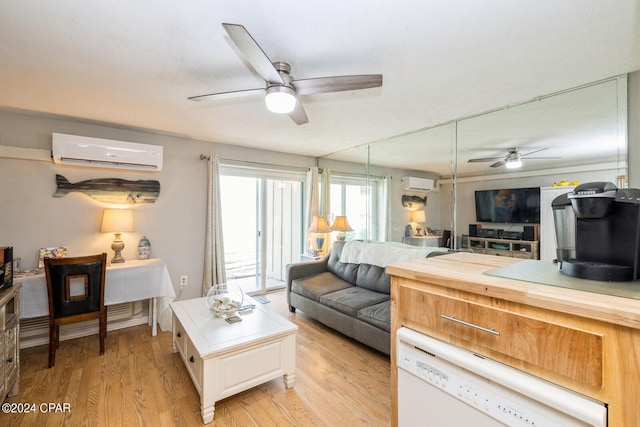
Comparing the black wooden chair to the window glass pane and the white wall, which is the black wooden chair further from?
the window glass pane

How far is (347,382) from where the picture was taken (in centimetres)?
213

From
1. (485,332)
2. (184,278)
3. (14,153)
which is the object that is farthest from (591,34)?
(14,153)

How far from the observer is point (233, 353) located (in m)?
1.85

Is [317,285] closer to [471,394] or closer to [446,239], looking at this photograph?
[446,239]

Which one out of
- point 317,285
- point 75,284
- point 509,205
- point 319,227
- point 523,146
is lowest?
point 317,285

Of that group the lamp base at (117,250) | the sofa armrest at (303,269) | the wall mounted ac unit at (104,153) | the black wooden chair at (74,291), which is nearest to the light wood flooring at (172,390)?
the black wooden chair at (74,291)

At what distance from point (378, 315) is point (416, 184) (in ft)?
6.92

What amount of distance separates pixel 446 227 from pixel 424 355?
2.51 meters

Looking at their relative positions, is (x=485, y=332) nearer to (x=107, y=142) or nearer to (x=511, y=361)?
(x=511, y=361)

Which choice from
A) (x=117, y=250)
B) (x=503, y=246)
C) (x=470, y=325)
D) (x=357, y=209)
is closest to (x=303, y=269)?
(x=357, y=209)

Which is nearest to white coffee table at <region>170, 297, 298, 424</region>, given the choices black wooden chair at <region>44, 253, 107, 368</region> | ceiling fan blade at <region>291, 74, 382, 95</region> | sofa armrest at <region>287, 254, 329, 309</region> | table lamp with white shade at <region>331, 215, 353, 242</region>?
black wooden chair at <region>44, 253, 107, 368</region>

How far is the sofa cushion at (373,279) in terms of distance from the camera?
3075 mm

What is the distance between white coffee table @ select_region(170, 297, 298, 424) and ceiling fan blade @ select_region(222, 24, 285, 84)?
5.60 feet

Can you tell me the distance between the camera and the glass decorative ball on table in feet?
7.46
